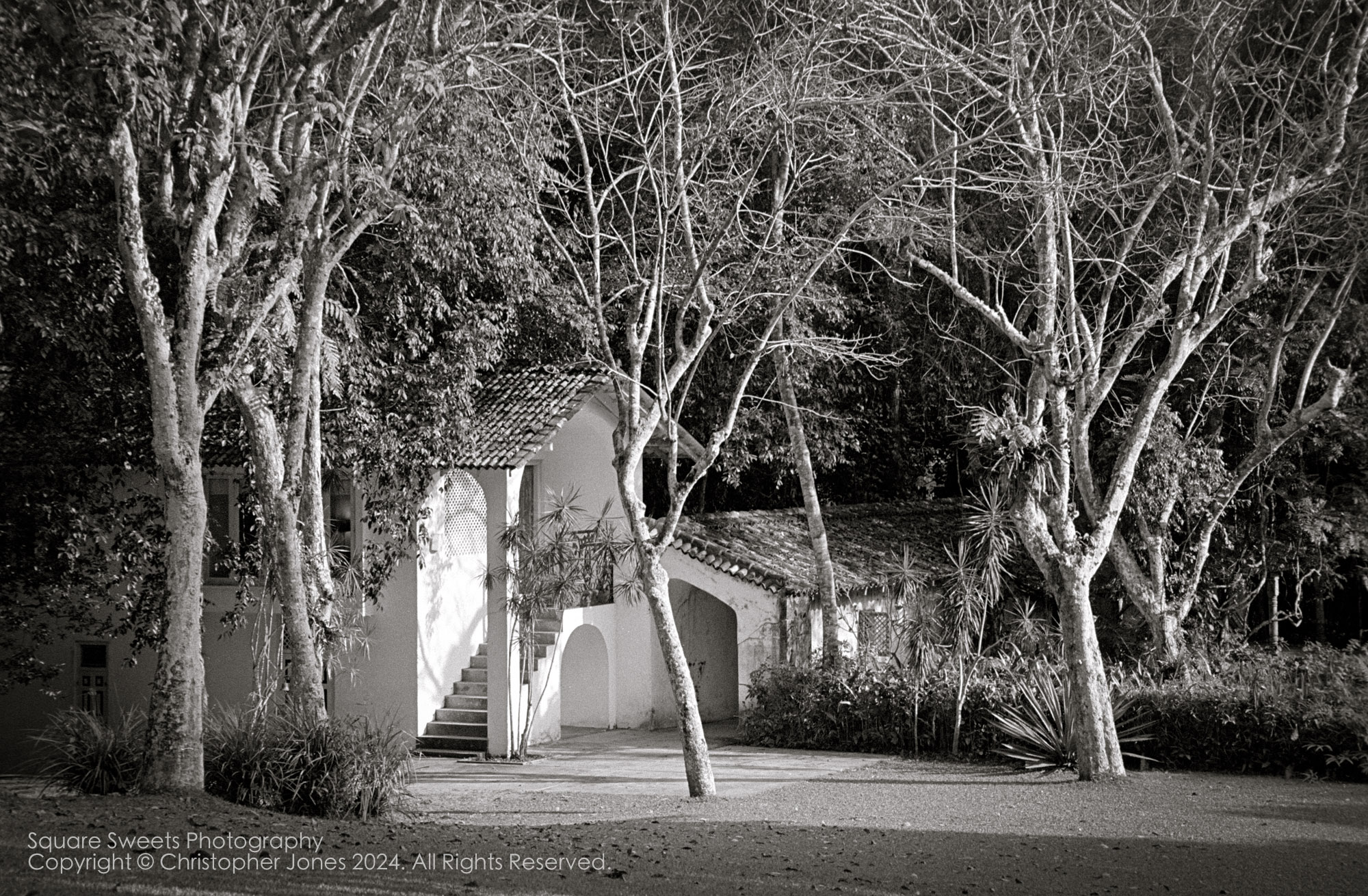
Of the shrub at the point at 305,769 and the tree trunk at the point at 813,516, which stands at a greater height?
the tree trunk at the point at 813,516

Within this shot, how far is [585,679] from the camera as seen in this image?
20.8 m

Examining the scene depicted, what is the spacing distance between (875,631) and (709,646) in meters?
3.04

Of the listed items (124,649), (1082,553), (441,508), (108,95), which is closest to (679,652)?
(1082,553)

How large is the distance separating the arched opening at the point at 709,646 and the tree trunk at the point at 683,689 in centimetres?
759

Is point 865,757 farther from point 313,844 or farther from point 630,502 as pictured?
point 313,844

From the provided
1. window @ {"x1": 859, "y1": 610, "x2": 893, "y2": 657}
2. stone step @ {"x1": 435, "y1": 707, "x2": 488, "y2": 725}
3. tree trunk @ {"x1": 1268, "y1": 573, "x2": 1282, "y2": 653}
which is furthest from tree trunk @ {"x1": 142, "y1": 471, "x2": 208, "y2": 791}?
tree trunk @ {"x1": 1268, "y1": 573, "x2": 1282, "y2": 653}

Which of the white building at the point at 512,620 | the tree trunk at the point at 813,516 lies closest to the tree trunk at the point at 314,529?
the white building at the point at 512,620

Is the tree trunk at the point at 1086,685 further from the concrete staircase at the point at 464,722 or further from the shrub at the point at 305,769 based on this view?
the concrete staircase at the point at 464,722

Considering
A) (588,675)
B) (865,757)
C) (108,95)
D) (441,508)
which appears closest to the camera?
(108,95)

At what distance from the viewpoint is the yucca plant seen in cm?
1534

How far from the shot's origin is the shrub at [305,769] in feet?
35.0

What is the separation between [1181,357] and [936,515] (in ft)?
33.7

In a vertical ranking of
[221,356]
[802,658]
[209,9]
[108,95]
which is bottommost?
[802,658]

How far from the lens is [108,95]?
10.8m
